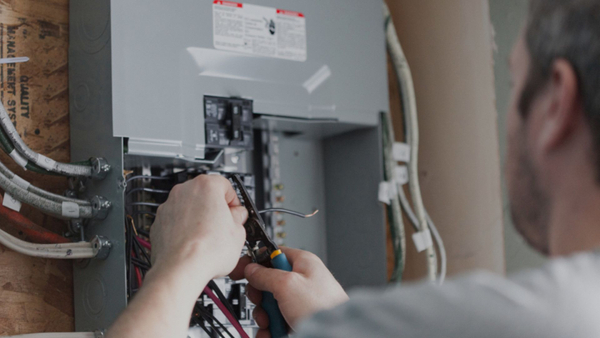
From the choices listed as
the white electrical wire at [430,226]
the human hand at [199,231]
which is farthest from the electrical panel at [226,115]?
the human hand at [199,231]

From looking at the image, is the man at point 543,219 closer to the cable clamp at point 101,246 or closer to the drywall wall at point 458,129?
the cable clamp at point 101,246

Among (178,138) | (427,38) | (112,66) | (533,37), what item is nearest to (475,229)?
(427,38)

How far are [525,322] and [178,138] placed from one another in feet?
3.29

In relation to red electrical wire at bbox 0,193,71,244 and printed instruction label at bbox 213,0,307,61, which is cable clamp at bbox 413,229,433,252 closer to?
printed instruction label at bbox 213,0,307,61

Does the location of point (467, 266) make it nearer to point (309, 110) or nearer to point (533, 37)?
point (309, 110)

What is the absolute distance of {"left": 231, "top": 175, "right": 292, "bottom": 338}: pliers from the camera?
953mm

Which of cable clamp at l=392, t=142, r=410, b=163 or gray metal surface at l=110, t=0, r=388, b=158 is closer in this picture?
gray metal surface at l=110, t=0, r=388, b=158

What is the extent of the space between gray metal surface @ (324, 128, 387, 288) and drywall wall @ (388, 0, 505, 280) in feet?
0.75

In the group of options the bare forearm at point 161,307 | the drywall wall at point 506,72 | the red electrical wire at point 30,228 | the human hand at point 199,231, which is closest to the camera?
the bare forearm at point 161,307

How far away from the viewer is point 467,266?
1722mm

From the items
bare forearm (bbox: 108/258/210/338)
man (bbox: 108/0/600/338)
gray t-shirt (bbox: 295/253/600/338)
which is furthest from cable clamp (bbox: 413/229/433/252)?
gray t-shirt (bbox: 295/253/600/338)

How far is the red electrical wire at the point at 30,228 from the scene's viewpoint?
128 centimetres

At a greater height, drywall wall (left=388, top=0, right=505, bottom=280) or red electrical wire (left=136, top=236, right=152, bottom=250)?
drywall wall (left=388, top=0, right=505, bottom=280)

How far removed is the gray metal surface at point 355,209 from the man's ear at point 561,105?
1171 mm
